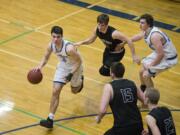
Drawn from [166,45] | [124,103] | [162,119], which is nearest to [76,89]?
[166,45]

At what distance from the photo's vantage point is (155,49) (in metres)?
8.40

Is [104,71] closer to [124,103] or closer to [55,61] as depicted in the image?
[55,61]

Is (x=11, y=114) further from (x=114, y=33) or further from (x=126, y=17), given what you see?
(x=126, y=17)

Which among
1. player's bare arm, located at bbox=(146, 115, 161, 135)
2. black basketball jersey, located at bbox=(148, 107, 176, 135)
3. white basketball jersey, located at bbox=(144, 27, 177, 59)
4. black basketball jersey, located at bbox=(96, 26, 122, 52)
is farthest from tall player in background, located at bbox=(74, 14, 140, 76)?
player's bare arm, located at bbox=(146, 115, 161, 135)

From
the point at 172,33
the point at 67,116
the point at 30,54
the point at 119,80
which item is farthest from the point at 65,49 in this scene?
the point at 172,33

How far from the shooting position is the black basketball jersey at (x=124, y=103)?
21.1ft

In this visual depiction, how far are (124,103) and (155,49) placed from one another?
2234 mm

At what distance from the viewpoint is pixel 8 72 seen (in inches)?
386

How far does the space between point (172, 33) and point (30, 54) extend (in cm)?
401

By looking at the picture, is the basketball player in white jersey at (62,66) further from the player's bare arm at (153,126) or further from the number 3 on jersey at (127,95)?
the player's bare arm at (153,126)

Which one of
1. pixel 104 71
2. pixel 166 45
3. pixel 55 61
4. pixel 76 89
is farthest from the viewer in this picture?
pixel 55 61

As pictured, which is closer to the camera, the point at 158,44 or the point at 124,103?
the point at 124,103

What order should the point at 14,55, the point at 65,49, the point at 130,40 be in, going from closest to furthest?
the point at 65,49
the point at 130,40
the point at 14,55

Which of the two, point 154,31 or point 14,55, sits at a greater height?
point 154,31
